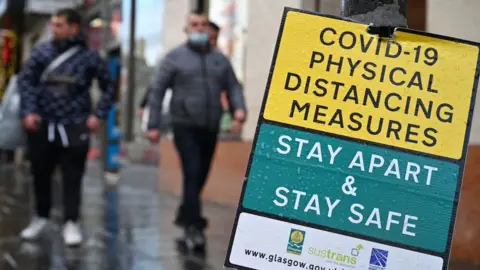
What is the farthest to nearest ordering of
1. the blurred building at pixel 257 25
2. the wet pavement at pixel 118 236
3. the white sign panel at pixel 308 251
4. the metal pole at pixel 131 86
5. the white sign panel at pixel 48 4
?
the white sign panel at pixel 48 4 → the metal pole at pixel 131 86 → the wet pavement at pixel 118 236 → the blurred building at pixel 257 25 → the white sign panel at pixel 308 251

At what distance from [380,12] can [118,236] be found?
4217 mm

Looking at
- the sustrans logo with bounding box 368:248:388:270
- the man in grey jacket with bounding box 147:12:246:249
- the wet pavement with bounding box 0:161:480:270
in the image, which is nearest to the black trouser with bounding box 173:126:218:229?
→ the man in grey jacket with bounding box 147:12:246:249

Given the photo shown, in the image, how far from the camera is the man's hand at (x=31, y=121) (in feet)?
18.0

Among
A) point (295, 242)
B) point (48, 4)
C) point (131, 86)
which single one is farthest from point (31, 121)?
point (48, 4)

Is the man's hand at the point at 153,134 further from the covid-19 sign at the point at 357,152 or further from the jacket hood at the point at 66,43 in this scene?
the covid-19 sign at the point at 357,152

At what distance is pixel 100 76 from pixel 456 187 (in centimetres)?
393

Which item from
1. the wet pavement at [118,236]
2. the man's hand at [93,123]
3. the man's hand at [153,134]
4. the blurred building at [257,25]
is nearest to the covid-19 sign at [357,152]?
the blurred building at [257,25]

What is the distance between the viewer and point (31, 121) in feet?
18.0

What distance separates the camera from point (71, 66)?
18.8 feet

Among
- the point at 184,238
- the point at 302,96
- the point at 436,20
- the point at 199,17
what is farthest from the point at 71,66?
Answer: the point at 302,96

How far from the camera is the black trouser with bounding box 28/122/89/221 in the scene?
18.5 ft

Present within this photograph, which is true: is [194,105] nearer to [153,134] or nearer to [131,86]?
[153,134]

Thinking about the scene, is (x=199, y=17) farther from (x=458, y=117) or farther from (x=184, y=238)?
(x=458, y=117)

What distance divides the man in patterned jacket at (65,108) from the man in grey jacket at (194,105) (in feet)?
1.65
